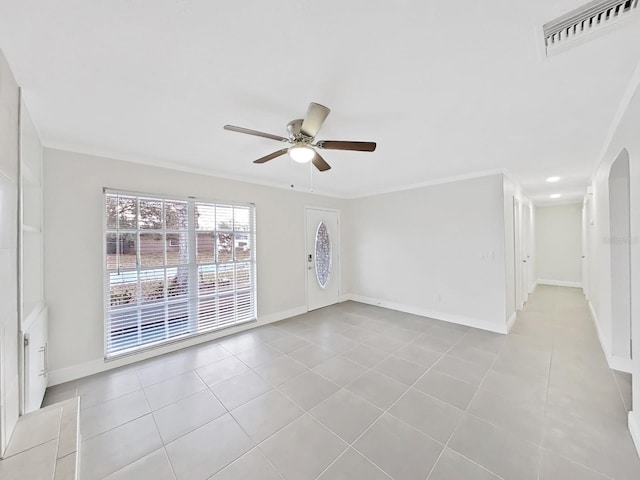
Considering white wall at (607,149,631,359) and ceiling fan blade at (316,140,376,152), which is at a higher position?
ceiling fan blade at (316,140,376,152)

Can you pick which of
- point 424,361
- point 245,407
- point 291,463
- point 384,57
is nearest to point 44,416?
point 245,407

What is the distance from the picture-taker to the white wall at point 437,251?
→ 3.66 m

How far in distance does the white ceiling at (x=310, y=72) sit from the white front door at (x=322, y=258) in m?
2.47

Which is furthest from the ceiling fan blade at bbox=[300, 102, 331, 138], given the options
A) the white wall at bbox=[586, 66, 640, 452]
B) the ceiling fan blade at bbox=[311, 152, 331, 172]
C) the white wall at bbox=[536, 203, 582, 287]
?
the white wall at bbox=[536, 203, 582, 287]

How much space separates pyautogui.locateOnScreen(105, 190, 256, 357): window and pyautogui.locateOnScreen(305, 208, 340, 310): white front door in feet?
4.05

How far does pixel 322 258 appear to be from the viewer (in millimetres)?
5180

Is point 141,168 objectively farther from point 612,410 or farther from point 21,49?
point 612,410

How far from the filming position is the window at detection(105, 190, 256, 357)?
9.30ft

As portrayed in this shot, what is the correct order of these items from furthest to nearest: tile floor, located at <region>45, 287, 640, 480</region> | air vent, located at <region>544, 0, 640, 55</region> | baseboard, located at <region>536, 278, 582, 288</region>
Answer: baseboard, located at <region>536, 278, 582, 288</region> < tile floor, located at <region>45, 287, 640, 480</region> < air vent, located at <region>544, 0, 640, 55</region>

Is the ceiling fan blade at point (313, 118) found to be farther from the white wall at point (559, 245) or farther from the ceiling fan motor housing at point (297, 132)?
the white wall at point (559, 245)

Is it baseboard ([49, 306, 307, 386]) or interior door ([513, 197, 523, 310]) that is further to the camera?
interior door ([513, 197, 523, 310])

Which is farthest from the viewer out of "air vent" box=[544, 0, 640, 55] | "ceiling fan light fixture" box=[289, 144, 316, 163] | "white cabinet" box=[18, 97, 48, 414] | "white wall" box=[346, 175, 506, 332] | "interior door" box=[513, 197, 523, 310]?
"interior door" box=[513, 197, 523, 310]

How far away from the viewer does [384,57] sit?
1379mm

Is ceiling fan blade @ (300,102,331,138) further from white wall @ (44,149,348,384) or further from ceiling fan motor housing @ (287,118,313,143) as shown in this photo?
white wall @ (44,149,348,384)
